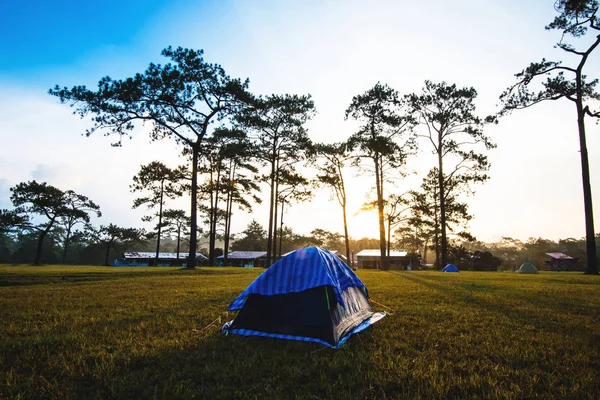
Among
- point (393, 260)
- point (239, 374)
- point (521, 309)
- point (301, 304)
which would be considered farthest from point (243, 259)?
point (239, 374)

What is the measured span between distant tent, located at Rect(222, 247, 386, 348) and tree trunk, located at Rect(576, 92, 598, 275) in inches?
823

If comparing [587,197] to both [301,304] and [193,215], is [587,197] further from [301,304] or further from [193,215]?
[193,215]

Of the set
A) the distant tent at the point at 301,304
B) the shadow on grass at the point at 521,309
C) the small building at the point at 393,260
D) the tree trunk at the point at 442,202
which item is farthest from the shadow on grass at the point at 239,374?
the small building at the point at 393,260

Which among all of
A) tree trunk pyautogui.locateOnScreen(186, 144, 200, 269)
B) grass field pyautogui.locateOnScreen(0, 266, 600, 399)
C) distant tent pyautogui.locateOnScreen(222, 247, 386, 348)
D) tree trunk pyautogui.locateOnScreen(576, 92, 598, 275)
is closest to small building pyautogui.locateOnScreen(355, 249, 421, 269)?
tree trunk pyautogui.locateOnScreen(576, 92, 598, 275)

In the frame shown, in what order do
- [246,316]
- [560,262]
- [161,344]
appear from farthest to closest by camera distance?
1. [560,262]
2. [246,316]
3. [161,344]

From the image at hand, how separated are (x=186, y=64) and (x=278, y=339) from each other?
2249 cm

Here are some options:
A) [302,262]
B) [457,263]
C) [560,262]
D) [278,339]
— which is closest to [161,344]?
[278,339]

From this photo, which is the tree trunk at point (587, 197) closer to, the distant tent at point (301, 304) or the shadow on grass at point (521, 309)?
the shadow on grass at point (521, 309)

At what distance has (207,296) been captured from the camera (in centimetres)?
953

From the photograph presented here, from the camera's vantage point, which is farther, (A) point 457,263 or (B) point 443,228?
(A) point 457,263

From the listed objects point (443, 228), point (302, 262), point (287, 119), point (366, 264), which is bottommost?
point (366, 264)

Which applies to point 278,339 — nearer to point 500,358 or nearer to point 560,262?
point 500,358

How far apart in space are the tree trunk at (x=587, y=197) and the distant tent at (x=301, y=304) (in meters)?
20.9

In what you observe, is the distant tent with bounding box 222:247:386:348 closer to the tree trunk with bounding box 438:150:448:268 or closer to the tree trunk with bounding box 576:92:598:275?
the tree trunk with bounding box 576:92:598:275
